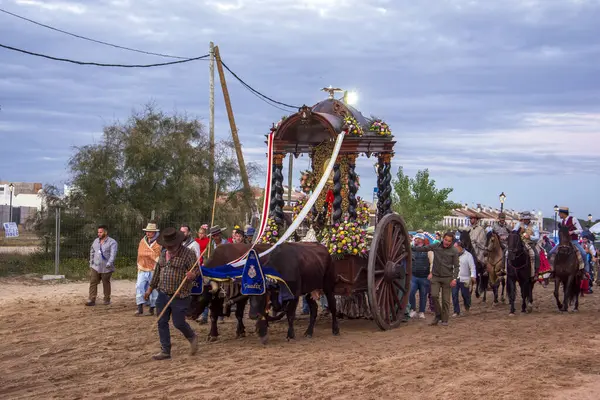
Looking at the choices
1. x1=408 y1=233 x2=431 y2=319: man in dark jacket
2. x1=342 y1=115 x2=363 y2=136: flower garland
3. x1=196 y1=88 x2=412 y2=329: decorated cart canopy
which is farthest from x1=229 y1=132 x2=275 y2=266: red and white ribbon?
x1=408 y1=233 x2=431 y2=319: man in dark jacket

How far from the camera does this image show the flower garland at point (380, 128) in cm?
1384

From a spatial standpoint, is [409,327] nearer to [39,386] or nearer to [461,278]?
[461,278]

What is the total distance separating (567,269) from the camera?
17516 millimetres

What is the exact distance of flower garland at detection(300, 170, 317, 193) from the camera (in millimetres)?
14266

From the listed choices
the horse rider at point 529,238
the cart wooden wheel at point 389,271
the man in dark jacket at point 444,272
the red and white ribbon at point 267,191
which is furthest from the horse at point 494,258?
the red and white ribbon at point 267,191

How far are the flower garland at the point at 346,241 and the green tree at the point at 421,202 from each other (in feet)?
112

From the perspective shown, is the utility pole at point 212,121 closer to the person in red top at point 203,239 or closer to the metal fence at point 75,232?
the metal fence at point 75,232

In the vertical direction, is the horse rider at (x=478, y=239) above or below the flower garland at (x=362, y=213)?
below

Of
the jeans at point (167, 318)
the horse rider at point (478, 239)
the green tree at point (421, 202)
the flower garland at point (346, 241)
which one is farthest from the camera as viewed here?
the green tree at point (421, 202)

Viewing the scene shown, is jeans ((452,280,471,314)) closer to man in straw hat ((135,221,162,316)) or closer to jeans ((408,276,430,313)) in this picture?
jeans ((408,276,430,313))

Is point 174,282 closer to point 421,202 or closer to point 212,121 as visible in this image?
point 212,121

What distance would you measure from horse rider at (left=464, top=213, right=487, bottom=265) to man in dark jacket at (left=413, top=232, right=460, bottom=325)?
4634mm

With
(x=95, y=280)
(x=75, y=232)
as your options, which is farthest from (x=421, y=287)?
(x=75, y=232)

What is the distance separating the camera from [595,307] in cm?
1900
